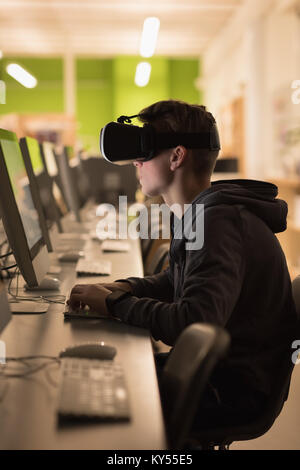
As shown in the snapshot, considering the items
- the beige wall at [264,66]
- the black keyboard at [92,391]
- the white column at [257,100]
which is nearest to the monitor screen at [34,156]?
the black keyboard at [92,391]

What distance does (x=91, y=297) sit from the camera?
1.58 metres

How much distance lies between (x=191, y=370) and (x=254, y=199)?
2.00 ft

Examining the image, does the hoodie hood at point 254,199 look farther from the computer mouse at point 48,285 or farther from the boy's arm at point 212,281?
the computer mouse at point 48,285

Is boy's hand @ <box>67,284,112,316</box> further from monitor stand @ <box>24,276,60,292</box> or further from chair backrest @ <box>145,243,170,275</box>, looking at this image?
chair backrest @ <box>145,243,170,275</box>

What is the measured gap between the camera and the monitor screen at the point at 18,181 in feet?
→ 5.52

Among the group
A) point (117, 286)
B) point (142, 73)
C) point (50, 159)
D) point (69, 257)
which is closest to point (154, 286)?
point (117, 286)

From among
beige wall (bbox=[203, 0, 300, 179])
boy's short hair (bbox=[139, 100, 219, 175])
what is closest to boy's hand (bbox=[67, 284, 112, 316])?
boy's short hair (bbox=[139, 100, 219, 175])

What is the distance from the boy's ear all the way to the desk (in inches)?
19.8

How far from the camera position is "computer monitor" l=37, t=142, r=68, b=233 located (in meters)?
2.59

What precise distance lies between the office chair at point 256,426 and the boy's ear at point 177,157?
65cm

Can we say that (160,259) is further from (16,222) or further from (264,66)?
(264,66)

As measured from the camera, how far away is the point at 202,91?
13.2m

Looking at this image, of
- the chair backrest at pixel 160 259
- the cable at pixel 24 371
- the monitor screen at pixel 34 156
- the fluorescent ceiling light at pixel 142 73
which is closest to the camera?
the cable at pixel 24 371

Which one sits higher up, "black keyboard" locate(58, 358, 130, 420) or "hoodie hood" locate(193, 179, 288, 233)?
"hoodie hood" locate(193, 179, 288, 233)
